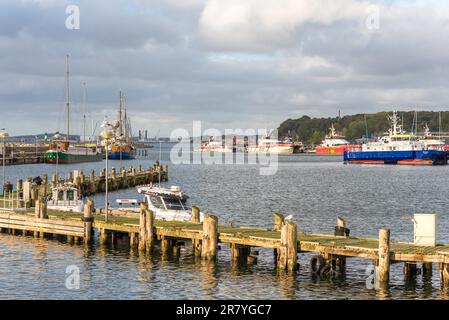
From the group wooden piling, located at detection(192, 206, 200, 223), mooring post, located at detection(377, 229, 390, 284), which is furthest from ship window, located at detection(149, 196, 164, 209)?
mooring post, located at detection(377, 229, 390, 284)

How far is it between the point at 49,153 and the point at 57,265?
13122 cm

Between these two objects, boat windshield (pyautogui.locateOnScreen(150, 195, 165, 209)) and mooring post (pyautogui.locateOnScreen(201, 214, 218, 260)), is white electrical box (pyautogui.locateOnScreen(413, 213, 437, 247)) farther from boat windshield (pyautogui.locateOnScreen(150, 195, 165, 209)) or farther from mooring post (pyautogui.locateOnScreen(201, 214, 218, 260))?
boat windshield (pyautogui.locateOnScreen(150, 195, 165, 209))

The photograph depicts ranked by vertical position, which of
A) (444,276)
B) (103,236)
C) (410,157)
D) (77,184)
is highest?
(410,157)

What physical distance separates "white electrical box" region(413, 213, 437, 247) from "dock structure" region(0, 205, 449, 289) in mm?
508

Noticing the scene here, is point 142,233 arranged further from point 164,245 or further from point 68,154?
point 68,154

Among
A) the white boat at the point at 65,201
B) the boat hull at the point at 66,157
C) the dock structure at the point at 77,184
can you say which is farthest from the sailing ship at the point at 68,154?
the white boat at the point at 65,201

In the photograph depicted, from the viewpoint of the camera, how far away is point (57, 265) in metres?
36.2

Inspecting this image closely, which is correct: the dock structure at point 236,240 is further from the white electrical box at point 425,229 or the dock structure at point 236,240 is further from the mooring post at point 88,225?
the white electrical box at point 425,229

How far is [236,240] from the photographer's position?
35.0 meters

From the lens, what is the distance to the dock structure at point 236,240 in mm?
31078

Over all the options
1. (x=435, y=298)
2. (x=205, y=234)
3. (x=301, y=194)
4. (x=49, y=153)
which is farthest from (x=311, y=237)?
(x=49, y=153)

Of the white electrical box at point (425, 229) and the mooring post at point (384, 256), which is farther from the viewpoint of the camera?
the white electrical box at point (425, 229)

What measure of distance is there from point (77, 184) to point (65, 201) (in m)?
22.0

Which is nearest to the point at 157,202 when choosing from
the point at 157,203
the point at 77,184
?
the point at 157,203
